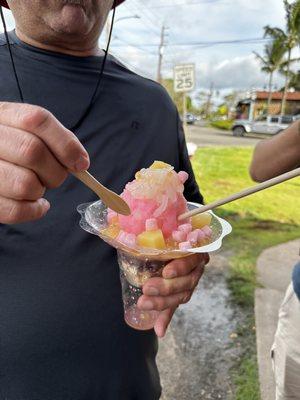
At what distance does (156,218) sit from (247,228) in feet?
16.9

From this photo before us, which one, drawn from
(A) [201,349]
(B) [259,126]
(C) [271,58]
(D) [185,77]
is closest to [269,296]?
(A) [201,349]

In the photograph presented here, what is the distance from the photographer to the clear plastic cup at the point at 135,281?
132 cm

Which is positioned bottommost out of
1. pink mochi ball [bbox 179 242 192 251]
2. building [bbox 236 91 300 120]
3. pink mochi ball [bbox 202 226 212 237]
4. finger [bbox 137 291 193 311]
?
building [bbox 236 91 300 120]

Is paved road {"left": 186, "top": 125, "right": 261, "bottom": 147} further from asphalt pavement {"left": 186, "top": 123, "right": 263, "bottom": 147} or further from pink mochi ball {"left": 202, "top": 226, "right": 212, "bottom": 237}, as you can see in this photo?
pink mochi ball {"left": 202, "top": 226, "right": 212, "bottom": 237}

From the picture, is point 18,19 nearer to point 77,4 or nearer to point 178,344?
point 77,4

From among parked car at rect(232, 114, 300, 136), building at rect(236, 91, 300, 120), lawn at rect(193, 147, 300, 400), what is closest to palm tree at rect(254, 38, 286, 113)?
building at rect(236, 91, 300, 120)

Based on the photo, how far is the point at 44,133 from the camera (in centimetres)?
78

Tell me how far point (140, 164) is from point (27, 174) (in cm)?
89

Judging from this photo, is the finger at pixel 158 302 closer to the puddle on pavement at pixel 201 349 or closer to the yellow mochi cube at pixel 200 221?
the yellow mochi cube at pixel 200 221

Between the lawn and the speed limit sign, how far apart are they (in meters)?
2.24

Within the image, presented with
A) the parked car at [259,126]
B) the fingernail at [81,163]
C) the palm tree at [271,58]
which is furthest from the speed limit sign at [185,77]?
the palm tree at [271,58]

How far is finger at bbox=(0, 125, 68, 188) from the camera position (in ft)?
2.60

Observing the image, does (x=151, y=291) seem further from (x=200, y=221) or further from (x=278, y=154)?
(x=278, y=154)

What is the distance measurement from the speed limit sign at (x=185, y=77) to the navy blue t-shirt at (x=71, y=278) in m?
7.40
